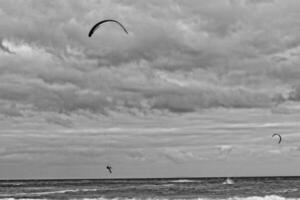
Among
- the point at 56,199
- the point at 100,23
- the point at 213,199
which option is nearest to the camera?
the point at 100,23

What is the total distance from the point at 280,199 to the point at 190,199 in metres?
7.62

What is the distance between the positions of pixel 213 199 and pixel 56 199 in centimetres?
1467

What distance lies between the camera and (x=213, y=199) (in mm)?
42094

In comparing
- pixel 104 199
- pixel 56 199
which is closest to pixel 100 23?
pixel 104 199

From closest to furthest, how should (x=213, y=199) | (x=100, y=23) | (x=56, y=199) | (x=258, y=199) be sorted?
(x=100, y=23), (x=258, y=199), (x=213, y=199), (x=56, y=199)

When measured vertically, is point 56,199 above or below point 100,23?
below

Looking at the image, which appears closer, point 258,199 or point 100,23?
point 100,23

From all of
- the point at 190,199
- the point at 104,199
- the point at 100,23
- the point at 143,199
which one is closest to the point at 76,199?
the point at 104,199

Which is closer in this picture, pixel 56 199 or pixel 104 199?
pixel 104 199

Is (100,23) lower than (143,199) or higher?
higher

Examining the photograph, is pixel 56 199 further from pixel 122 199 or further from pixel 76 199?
pixel 122 199

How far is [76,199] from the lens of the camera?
43.7 meters

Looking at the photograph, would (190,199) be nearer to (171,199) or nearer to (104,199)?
(171,199)

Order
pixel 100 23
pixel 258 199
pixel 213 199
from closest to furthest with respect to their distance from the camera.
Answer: pixel 100 23, pixel 258 199, pixel 213 199
